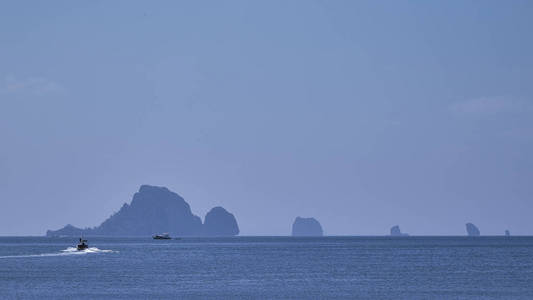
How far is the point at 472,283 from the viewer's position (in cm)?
10738

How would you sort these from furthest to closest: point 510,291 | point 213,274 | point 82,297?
1. point 213,274
2. point 510,291
3. point 82,297

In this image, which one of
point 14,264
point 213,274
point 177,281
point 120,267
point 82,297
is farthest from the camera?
point 14,264

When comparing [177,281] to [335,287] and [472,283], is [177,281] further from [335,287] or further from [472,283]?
[472,283]

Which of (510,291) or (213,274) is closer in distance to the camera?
(510,291)

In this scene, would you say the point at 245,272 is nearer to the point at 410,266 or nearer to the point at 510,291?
the point at 410,266

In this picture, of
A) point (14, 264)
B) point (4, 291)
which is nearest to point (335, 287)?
point (4, 291)

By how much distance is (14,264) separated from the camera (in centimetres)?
15588

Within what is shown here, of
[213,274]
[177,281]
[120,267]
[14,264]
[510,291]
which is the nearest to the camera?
[510,291]

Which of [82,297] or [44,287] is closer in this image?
[82,297]

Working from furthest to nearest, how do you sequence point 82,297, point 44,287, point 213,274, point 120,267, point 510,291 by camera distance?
point 120,267, point 213,274, point 44,287, point 510,291, point 82,297

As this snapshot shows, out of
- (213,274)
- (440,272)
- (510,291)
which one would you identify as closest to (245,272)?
(213,274)

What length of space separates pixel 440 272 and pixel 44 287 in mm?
57824

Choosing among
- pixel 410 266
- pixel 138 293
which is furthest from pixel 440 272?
pixel 138 293

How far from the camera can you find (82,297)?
9038cm
